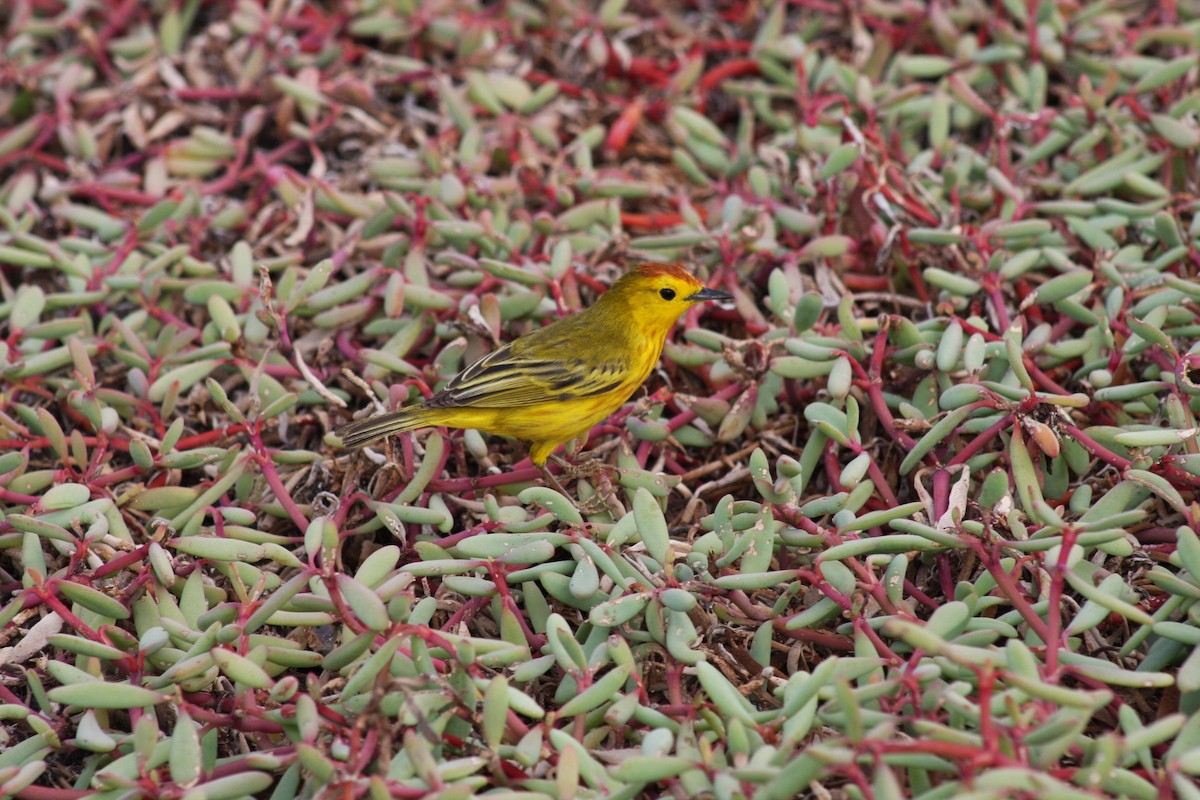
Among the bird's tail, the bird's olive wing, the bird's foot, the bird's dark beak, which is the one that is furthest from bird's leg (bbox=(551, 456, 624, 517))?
the bird's dark beak

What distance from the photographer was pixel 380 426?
3.01m

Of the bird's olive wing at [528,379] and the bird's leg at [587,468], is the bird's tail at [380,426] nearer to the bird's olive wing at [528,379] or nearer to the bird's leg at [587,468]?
the bird's olive wing at [528,379]

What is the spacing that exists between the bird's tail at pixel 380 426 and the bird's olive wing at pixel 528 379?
0.11m

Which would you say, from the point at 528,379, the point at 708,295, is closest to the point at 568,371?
the point at 528,379

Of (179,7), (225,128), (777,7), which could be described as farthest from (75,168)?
(777,7)

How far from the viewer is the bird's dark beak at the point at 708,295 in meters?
3.38

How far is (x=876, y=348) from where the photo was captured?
304 cm

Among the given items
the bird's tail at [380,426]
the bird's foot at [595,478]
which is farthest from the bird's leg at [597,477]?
the bird's tail at [380,426]

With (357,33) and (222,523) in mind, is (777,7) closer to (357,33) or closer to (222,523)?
(357,33)

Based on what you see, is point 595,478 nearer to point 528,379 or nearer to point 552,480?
point 552,480

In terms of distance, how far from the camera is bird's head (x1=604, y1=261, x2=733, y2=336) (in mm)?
3393

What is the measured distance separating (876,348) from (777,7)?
2037mm

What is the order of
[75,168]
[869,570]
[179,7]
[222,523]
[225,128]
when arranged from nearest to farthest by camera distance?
[869,570]
[222,523]
[75,168]
[225,128]
[179,7]

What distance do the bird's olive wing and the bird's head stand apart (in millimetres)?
190
